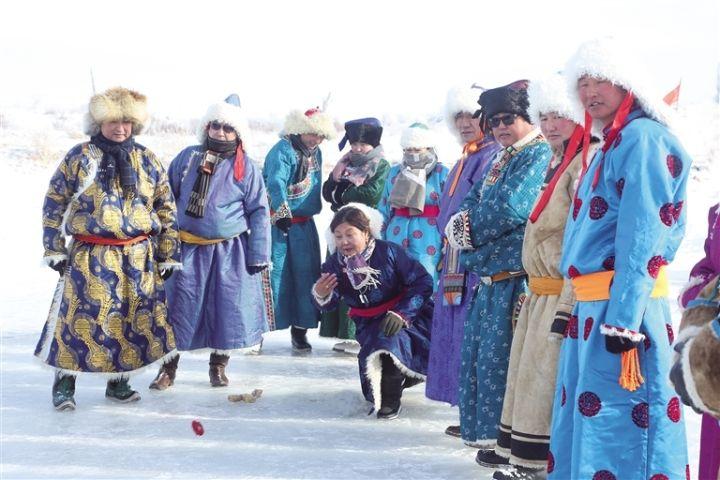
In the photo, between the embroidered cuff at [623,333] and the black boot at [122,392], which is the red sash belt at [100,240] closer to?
the black boot at [122,392]

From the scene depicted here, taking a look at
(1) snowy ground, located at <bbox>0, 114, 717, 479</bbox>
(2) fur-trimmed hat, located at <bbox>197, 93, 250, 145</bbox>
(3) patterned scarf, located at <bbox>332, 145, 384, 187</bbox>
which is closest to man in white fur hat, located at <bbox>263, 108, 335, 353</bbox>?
(3) patterned scarf, located at <bbox>332, 145, 384, 187</bbox>

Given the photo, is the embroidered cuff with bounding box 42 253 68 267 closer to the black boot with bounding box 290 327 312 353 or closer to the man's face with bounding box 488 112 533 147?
the black boot with bounding box 290 327 312 353

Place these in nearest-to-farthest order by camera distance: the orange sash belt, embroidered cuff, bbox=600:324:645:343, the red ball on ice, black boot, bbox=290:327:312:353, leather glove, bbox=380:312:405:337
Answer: embroidered cuff, bbox=600:324:645:343, the orange sash belt, the red ball on ice, leather glove, bbox=380:312:405:337, black boot, bbox=290:327:312:353

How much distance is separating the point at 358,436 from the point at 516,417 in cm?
141

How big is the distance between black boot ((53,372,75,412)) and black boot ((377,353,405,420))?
180cm

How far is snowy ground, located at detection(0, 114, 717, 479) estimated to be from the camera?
4090mm

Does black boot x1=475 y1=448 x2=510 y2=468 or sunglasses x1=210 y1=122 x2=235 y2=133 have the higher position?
sunglasses x1=210 y1=122 x2=235 y2=133

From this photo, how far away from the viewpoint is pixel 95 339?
16.6 feet

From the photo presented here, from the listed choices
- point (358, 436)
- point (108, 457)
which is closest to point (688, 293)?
point (358, 436)

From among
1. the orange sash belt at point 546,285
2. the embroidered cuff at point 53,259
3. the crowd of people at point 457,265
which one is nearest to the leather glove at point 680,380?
the crowd of people at point 457,265

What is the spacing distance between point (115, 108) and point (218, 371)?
5.96ft

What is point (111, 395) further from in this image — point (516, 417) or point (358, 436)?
point (516, 417)

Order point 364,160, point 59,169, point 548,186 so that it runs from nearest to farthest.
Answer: point 548,186 → point 59,169 → point 364,160

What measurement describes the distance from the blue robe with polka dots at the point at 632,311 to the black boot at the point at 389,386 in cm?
220
